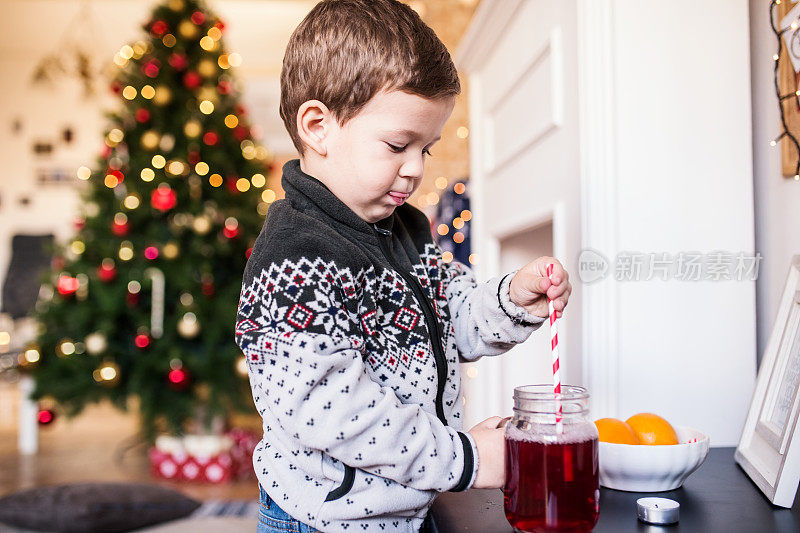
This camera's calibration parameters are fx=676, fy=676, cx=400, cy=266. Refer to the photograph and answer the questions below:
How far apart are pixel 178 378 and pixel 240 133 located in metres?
1.11

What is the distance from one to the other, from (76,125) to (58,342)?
3.99 metres

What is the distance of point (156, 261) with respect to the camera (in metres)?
2.87

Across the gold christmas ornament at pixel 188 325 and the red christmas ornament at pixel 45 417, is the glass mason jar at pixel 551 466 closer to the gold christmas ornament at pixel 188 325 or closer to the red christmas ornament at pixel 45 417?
the gold christmas ornament at pixel 188 325

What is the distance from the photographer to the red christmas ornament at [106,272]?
2801 millimetres

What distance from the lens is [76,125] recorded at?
6207mm

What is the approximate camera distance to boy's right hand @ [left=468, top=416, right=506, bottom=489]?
0.69 meters

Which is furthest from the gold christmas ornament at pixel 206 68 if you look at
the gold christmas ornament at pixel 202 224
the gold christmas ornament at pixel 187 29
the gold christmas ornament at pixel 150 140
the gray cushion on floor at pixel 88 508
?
the gray cushion on floor at pixel 88 508

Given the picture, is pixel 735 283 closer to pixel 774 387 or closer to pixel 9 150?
pixel 774 387

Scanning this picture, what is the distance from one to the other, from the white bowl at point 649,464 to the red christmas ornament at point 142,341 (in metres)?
2.46

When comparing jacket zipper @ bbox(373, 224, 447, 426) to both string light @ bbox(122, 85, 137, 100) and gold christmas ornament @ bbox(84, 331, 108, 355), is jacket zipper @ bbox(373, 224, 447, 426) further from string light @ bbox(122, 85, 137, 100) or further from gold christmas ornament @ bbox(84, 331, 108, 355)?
string light @ bbox(122, 85, 137, 100)

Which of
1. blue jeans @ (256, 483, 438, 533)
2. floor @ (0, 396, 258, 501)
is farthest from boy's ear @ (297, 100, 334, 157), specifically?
floor @ (0, 396, 258, 501)

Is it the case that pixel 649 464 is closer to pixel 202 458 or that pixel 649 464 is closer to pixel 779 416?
pixel 779 416

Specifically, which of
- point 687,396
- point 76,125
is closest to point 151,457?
point 687,396

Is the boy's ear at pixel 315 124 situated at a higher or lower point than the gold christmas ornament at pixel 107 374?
higher
